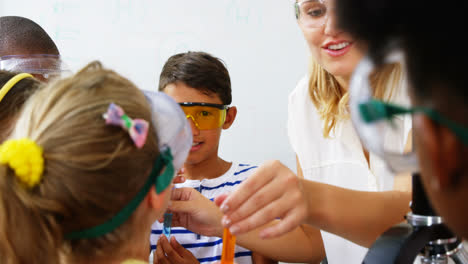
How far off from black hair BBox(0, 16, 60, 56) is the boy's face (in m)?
0.61

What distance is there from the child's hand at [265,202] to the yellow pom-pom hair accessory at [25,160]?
0.37 metres

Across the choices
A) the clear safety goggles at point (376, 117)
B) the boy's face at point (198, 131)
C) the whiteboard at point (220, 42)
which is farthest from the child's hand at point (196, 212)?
the whiteboard at point (220, 42)

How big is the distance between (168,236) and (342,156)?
2.12ft

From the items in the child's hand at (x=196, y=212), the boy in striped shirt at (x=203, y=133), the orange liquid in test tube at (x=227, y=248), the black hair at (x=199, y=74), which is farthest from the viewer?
the black hair at (x=199, y=74)

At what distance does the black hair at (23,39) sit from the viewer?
1779 mm

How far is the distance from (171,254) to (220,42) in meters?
1.32

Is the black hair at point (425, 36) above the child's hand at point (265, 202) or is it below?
above

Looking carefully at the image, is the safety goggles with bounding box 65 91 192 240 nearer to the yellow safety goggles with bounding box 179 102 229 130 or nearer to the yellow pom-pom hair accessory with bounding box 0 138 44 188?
the yellow pom-pom hair accessory with bounding box 0 138 44 188

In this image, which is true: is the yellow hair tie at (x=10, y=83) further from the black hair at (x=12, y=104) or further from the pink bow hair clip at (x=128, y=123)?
the pink bow hair clip at (x=128, y=123)

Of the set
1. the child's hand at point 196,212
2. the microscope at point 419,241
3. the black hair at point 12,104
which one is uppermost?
the black hair at point 12,104

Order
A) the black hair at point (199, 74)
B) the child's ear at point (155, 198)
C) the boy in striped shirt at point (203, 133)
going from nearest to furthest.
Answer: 1. the child's ear at point (155, 198)
2. the boy in striped shirt at point (203, 133)
3. the black hair at point (199, 74)

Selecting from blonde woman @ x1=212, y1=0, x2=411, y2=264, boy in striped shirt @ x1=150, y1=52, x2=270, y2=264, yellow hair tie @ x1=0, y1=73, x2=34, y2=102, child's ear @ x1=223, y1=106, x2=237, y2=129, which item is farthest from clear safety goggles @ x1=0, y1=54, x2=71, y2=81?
blonde woman @ x1=212, y1=0, x2=411, y2=264

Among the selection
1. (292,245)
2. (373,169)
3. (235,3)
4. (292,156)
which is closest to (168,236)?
(292,245)

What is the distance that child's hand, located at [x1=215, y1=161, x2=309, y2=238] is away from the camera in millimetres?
902
